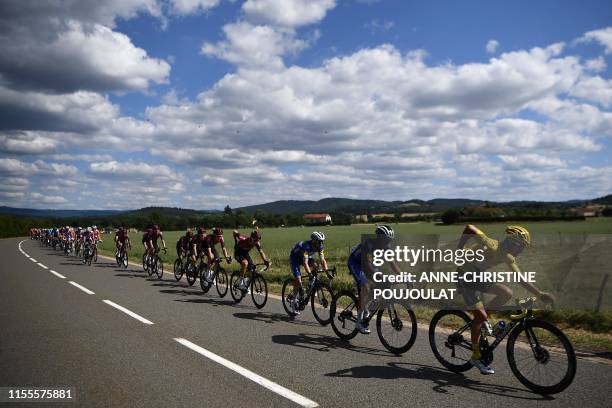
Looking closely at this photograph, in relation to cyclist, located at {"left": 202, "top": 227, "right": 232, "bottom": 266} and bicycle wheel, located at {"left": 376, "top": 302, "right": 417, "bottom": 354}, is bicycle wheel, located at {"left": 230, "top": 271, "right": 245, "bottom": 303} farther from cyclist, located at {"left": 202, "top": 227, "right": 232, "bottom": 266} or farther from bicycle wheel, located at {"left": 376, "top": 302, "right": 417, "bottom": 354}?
bicycle wheel, located at {"left": 376, "top": 302, "right": 417, "bottom": 354}

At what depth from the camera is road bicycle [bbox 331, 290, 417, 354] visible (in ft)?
20.6

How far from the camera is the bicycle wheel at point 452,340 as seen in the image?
5.50 m

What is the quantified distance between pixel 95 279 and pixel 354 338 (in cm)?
1212

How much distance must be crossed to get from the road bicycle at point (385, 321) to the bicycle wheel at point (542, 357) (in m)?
1.49

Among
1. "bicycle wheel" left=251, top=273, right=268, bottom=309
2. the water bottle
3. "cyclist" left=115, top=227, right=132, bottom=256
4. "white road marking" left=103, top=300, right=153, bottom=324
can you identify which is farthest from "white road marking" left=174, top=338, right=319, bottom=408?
"cyclist" left=115, top=227, right=132, bottom=256

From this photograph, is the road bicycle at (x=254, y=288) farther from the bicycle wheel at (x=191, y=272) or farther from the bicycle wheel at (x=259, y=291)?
the bicycle wheel at (x=191, y=272)

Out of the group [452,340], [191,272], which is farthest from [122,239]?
[452,340]

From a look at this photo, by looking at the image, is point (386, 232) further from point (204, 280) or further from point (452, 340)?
point (204, 280)

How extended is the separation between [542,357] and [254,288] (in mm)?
6933

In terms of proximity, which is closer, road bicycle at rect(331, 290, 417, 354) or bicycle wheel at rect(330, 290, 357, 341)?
road bicycle at rect(331, 290, 417, 354)

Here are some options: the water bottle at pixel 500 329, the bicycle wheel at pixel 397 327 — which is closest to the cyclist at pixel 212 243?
the bicycle wheel at pixel 397 327

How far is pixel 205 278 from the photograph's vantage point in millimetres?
13086

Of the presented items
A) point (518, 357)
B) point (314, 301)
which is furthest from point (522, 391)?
point (314, 301)

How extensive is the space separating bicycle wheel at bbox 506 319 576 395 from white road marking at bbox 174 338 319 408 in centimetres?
254
